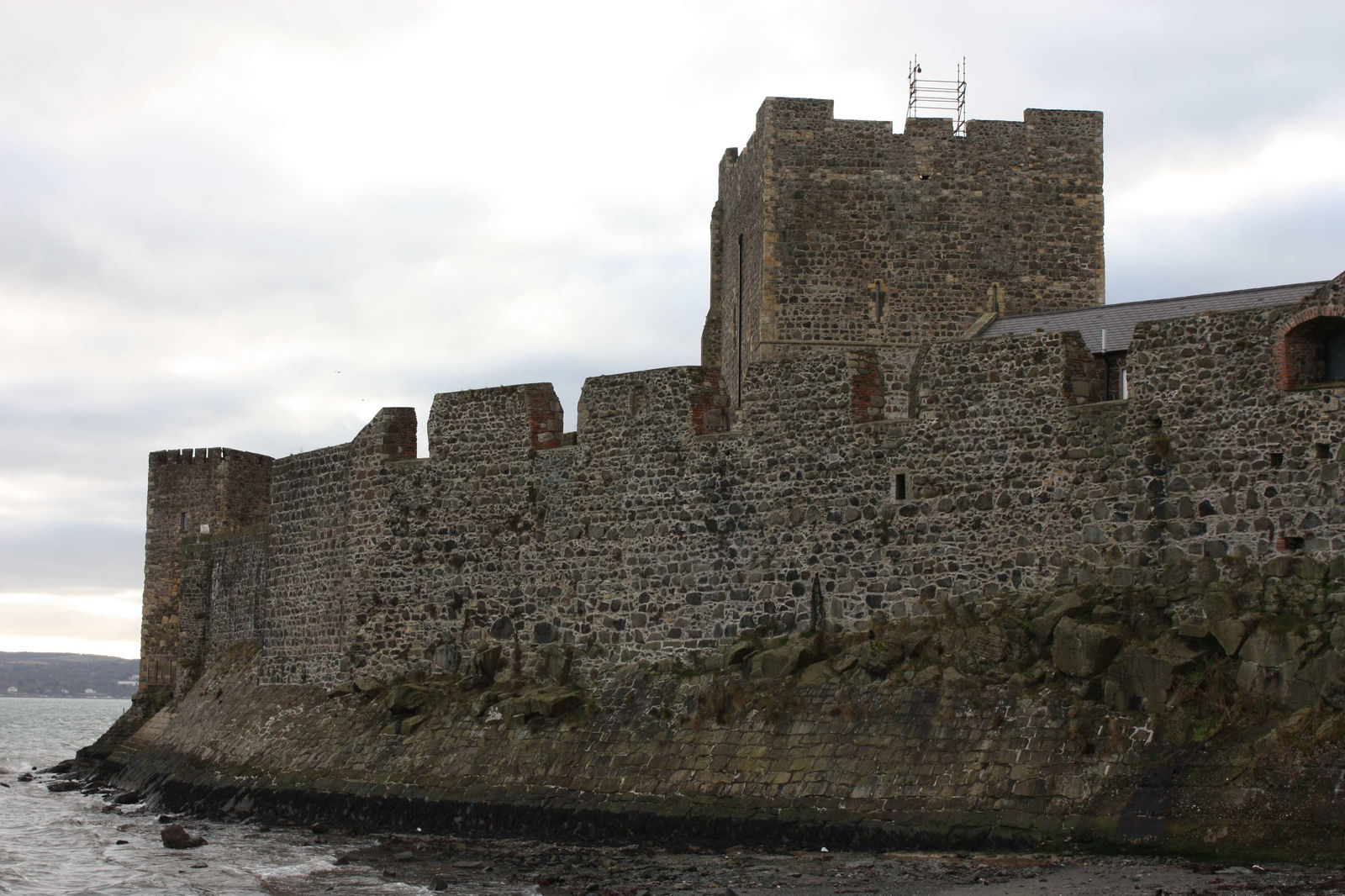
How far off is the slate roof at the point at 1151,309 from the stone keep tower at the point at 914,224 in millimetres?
5683

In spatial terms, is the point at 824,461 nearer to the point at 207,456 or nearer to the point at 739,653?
the point at 739,653

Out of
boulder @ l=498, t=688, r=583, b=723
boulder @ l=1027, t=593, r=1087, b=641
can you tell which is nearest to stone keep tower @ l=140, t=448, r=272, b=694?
boulder @ l=498, t=688, r=583, b=723

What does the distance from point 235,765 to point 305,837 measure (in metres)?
4.21

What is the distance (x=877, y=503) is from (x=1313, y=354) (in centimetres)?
544

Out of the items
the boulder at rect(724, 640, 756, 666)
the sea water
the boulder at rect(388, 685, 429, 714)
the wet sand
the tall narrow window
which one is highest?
the tall narrow window

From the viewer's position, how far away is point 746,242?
30.3 m

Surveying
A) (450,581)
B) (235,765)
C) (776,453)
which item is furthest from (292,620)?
(776,453)

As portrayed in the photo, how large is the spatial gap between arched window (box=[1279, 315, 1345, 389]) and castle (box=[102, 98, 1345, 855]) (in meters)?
0.03

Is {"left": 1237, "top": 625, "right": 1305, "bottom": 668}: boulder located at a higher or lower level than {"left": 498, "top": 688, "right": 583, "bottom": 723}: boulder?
higher

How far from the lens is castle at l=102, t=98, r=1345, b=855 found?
16531 millimetres

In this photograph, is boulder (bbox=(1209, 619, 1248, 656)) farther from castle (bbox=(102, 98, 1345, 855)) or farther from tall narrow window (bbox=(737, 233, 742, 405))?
tall narrow window (bbox=(737, 233, 742, 405))

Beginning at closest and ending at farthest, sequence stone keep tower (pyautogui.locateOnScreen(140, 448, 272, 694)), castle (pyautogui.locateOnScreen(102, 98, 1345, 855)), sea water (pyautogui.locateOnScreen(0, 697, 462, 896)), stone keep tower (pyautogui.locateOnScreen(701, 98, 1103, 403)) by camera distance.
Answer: castle (pyautogui.locateOnScreen(102, 98, 1345, 855)) → sea water (pyautogui.locateOnScreen(0, 697, 462, 896)) → stone keep tower (pyautogui.locateOnScreen(701, 98, 1103, 403)) → stone keep tower (pyautogui.locateOnScreen(140, 448, 272, 694))

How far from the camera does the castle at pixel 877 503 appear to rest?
54.2 feet

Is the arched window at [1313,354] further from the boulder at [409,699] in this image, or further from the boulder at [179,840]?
the boulder at [179,840]
